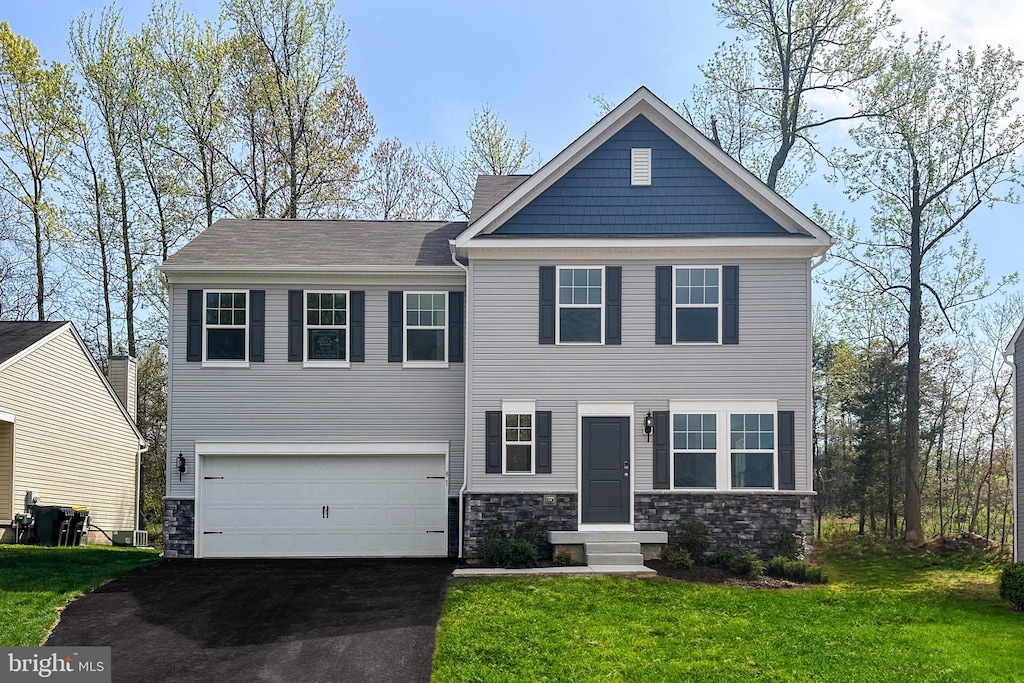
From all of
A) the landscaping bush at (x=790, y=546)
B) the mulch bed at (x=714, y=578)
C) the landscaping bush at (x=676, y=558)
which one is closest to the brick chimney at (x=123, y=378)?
the landscaping bush at (x=676, y=558)

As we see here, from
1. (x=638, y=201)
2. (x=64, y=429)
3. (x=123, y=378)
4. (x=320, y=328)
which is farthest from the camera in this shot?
(x=123, y=378)

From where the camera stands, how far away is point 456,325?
18.3 m

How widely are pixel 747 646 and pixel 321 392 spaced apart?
9.36 metres

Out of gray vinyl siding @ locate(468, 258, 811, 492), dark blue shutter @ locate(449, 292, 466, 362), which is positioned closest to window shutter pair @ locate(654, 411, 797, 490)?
gray vinyl siding @ locate(468, 258, 811, 492)

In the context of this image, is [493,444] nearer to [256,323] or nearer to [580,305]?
[580,305]

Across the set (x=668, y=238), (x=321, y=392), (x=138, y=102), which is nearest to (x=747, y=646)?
(x=668, y=238)

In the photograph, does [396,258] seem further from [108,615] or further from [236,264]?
[108,615]

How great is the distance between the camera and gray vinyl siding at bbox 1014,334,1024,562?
17.2 m

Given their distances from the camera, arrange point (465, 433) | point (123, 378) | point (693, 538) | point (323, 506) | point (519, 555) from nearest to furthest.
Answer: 1. point (519, 555)
2. point (693, 538)
3. point (465, 433)
4. point (323, 506)
5. point (123, 378)

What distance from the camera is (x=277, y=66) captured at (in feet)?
94.2

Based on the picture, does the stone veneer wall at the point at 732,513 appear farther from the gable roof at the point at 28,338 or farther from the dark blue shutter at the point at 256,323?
the gable roof at the point at 28,338

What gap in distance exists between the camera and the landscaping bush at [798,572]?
1539 centimetres

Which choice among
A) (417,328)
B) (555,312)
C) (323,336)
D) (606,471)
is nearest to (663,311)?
(555,312)

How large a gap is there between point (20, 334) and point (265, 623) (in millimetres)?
12601
